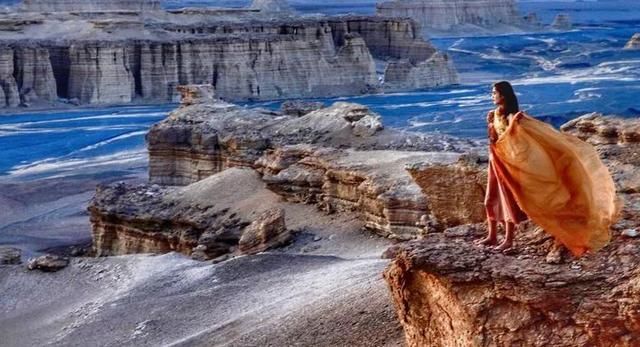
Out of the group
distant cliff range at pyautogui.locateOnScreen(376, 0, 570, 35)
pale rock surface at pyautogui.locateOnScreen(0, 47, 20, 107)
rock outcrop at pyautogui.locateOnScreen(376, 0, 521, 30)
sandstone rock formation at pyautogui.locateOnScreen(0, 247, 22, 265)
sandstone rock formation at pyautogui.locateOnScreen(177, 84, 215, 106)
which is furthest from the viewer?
distant cliff range at pyautogui.locateOnScreen(376, 0, 570, 35)

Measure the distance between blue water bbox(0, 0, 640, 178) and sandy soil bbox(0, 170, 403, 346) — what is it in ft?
77.7

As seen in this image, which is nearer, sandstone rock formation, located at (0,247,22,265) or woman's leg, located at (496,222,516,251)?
woman's leg, located at (496,222,516,251)

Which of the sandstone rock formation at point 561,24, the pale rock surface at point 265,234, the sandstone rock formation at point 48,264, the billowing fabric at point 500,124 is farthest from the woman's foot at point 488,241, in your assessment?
the sandstone rock formation at point 561,24

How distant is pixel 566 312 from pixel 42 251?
838 inches

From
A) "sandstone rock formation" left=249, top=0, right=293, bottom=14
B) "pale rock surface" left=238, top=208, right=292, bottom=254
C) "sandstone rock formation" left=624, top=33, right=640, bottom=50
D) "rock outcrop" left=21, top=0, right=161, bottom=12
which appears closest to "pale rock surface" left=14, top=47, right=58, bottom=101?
"rock outcrop" left=21, top=0, right=161, bottom=12

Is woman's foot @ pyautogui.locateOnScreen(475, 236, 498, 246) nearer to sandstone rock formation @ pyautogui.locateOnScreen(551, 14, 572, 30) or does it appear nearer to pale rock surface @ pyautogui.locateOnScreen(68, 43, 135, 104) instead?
pale rock surface @ pyautogui.locateOnScreen(68, 43, 135, 104)

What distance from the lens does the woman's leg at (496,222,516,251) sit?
312 inches

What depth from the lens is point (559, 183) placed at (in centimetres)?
766

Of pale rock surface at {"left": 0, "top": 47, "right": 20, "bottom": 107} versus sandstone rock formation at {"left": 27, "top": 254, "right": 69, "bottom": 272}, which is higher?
sandstone rock formation at {"left": 27, "top": 254, "right": 69, "bottom": 272}

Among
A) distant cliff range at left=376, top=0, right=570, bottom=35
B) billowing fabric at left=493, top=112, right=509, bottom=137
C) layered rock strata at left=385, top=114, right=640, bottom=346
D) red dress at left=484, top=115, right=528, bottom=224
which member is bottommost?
distant cliff range at left=376, top=0, right=570, bottom=35

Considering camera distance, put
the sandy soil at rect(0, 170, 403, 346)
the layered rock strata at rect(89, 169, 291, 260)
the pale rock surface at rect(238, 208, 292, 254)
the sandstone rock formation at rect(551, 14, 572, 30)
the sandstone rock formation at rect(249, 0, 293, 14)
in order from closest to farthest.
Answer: the sandy soil at rect(0, 170, 403, 346) → the pale rock surface at rect(238, 208, 292, 254) → the layered rock strata at rect(89, 169, 291, 260) → the sandstone rock formation at rect(249, 0, 293, 14) → the sandstone rock formation at rect(551, 14, 572, 30)

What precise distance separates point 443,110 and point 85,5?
37.9 meters

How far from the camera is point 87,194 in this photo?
35594 mm

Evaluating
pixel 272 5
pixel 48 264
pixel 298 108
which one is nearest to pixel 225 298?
pixel 48 264
